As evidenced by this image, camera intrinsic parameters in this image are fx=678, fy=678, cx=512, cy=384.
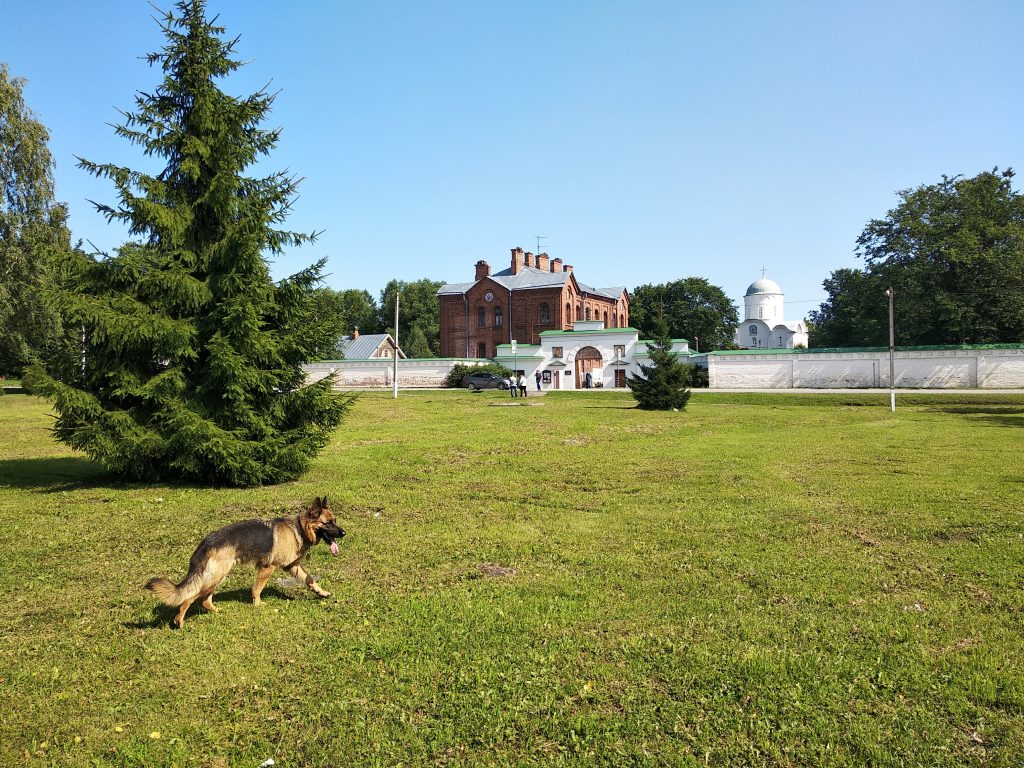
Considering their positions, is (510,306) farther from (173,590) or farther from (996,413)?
(173,590)

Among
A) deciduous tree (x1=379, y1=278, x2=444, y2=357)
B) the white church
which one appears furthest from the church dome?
deciduous tree (x1=379, y1=278, x2=444, y2=357)

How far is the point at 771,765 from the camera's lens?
11.6 ft

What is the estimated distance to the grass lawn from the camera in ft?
12.4

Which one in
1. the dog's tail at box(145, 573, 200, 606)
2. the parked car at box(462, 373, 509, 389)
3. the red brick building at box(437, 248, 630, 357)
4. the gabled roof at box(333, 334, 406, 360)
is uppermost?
the red brick building at box(437, 248, 630, 357)

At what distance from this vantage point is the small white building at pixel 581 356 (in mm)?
54531

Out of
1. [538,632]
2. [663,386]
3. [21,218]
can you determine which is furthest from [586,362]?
A: [538,632]

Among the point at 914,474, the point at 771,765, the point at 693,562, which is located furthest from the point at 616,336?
the point at 771,765

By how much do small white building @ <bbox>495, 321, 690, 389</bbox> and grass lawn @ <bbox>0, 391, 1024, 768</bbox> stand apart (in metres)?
43.1

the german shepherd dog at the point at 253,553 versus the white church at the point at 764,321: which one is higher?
the white church at the point at 764,321

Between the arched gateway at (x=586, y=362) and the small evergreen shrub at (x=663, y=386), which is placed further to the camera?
the arched gateway at (x=586, y=362)

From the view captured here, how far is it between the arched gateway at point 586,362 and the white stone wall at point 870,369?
9.33m

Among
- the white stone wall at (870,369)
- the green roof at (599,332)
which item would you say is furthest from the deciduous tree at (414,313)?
the white stone wall at (870,369)

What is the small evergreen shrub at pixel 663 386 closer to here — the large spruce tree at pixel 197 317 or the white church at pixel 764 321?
the large spruce tree at pixel 197 317

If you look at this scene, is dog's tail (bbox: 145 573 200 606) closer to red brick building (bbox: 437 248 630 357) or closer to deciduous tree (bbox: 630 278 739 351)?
red brick building (bbox: 437 248 630 357)
